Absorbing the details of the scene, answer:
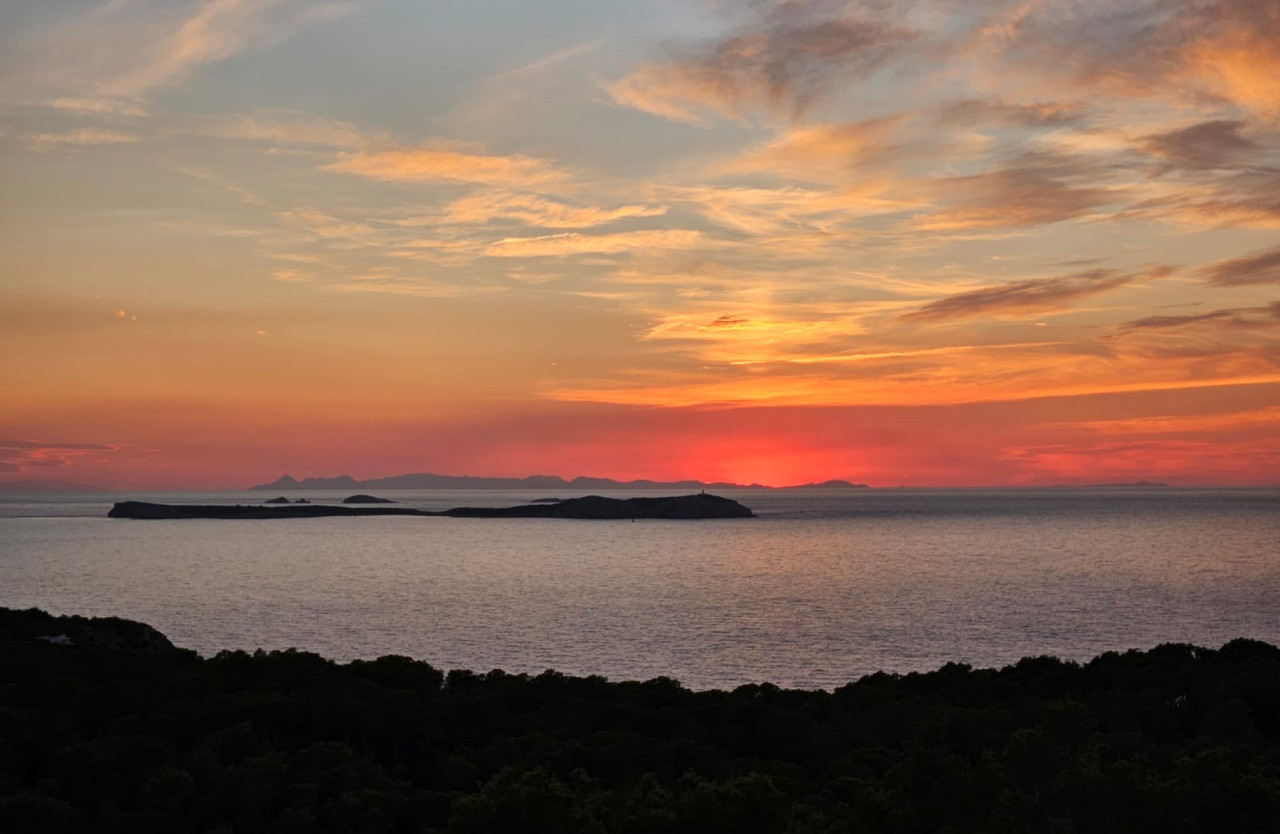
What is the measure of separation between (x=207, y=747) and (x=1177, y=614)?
4345 inches

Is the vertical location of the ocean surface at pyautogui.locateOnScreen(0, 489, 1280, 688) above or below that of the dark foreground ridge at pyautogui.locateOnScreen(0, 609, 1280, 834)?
below

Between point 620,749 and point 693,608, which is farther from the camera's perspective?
point 693,608

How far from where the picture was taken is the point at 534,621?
117250 millimetres

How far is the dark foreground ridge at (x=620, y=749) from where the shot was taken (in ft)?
102

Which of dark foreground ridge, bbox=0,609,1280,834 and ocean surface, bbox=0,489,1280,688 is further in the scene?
ocean surface, bbox=0,489,1280,688

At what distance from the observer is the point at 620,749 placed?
44969mm

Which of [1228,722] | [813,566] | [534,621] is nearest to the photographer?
[1228,722]

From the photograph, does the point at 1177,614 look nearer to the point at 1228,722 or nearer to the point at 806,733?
the point at 1228,722

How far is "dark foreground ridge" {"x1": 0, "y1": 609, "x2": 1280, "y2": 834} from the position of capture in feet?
102

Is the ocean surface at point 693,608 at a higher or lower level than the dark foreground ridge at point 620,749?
lower

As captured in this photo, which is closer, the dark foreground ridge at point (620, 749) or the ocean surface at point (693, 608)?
the dark foreground ridge at point (620, 749)

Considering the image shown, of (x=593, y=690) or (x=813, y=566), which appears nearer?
(x=593, y=690)

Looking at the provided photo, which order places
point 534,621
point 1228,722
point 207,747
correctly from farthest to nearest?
1. point 534,621
2. point 1228,722
3. point 207,747

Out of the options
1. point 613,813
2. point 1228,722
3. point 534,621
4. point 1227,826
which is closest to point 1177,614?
point 534,621
